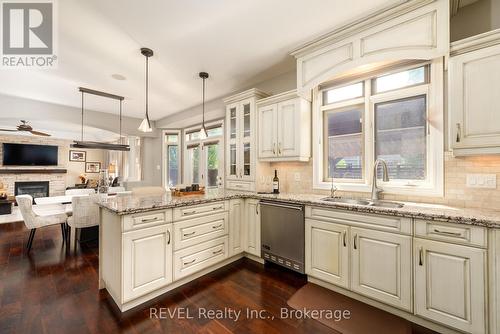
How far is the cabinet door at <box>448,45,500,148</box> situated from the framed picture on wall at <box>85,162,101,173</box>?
11671 millimetres

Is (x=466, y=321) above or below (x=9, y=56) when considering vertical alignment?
below

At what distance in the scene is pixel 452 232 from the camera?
155 centimetres

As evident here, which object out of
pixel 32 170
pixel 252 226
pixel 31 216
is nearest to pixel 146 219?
pixel 252 226

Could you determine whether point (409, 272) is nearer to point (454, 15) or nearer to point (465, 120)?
point (465, 120)

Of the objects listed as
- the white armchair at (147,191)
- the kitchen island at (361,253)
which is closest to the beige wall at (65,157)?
the white armchair at (147,191)

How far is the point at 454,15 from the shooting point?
2027mm

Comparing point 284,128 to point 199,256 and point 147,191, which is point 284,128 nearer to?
point 199,256

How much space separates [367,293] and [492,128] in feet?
5.51

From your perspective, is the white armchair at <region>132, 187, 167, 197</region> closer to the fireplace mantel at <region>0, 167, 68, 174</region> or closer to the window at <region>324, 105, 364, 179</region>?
the window at <region>324, 105, 364, 179</region>

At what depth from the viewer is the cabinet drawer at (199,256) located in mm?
2240

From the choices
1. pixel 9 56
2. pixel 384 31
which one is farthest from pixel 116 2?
pixel 384 31

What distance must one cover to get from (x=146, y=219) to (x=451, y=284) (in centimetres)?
253

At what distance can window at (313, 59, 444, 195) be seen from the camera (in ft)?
6.84

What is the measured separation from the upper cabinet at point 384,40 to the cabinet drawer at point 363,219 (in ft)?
4.77
